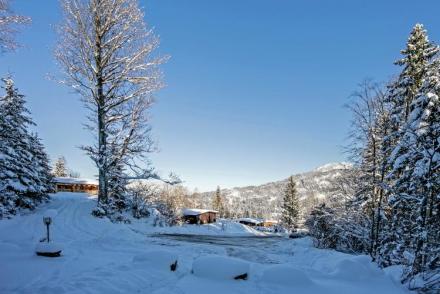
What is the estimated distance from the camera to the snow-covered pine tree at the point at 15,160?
22594mm

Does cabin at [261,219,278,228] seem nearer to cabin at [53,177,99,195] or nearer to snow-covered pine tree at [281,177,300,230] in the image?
snow-covered pine tree at [281,177,300,230]

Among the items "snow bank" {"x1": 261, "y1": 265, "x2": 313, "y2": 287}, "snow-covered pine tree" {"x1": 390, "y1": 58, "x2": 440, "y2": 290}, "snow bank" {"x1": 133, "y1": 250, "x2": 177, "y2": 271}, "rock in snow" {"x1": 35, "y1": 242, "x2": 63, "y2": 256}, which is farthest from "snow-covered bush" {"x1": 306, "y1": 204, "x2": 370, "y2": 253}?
"rock in snow" {"x1": 35, "y1": 242, "x2": 63, "y2": 256}

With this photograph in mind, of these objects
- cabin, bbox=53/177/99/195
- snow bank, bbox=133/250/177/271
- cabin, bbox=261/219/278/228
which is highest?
cabin, bbox=53/177/99/195

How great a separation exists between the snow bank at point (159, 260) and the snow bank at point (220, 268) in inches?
25.6

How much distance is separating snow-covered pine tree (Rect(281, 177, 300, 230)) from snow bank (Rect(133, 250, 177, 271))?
168ft

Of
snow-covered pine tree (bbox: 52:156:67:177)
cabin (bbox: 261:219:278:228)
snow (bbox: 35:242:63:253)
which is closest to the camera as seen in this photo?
snow (bbox: 35:242:63:253)

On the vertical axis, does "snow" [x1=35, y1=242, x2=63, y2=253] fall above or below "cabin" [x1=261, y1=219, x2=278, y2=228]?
above

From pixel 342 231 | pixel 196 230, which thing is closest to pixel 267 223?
pixel 196 230

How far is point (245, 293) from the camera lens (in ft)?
25.5

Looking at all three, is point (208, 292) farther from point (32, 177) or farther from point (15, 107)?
point (15, 107)

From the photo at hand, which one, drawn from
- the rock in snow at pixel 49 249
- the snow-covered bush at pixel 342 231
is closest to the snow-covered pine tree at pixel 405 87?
the snow-covered bush at pixel 342 231

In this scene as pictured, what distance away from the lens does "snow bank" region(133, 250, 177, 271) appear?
9.20 meters

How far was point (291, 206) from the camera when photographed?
59.2 meters

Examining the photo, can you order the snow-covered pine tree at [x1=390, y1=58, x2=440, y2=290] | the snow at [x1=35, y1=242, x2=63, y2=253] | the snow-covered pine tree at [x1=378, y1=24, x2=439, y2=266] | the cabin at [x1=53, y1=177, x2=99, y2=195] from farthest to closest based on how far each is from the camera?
the cabin at [x1=53, y1=177, x2=99, y2=195], the snow-covered pine tree at [x1=378, y1=24, x2=439, y2=266], the snow at [x1=35, y1=242, x2=63, y2=253], the snow-covered pine tree at [x1=390, y1=58, x2=440, y2=290]
